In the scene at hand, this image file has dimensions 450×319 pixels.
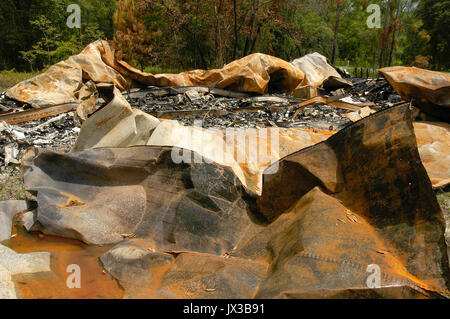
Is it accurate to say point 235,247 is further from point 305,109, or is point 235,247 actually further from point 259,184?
point 305,109

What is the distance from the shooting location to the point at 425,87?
3510 millimetres

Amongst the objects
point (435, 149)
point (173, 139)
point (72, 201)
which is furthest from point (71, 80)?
point (435, 149)

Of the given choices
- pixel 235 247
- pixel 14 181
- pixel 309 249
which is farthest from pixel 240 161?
pixel 14 181

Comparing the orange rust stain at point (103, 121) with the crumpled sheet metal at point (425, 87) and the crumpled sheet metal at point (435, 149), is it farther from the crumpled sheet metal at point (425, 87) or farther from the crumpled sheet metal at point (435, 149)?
the crumpled sheet metal at point (425, 87)

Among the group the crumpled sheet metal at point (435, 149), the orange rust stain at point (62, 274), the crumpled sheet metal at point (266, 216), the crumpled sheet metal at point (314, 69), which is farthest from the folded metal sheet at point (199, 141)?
the crumpled sheet metal at point (314, 69)

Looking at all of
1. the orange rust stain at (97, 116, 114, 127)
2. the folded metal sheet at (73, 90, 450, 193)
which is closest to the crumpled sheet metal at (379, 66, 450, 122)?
the folded metal sheet at (73, 90, 450, 193)

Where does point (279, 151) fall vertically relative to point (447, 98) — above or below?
below

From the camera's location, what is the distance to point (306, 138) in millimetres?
3277

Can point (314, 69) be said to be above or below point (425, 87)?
above

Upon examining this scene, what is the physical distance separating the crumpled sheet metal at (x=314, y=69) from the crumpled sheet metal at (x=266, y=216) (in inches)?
283

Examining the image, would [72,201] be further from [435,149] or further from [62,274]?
[435,149]

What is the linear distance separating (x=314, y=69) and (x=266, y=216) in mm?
7959

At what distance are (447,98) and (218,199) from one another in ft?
9.91
